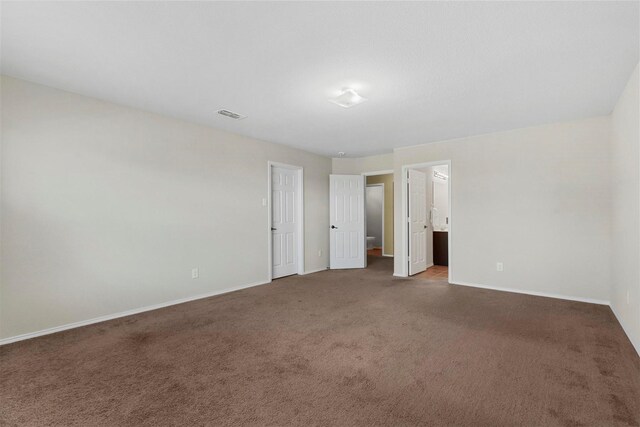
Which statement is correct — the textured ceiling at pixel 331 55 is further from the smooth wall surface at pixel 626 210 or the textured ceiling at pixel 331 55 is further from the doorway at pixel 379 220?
the doorway at pixel 379 220

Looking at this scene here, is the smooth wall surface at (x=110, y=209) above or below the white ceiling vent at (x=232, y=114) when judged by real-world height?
below

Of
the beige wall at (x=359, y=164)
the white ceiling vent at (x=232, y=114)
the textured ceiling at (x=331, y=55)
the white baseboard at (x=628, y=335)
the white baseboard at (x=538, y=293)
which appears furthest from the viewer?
the beige wall at (x=359, y=164)

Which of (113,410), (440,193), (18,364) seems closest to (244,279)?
(18,364)

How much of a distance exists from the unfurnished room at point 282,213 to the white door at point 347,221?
1.10 m

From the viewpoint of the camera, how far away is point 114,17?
1.97 m

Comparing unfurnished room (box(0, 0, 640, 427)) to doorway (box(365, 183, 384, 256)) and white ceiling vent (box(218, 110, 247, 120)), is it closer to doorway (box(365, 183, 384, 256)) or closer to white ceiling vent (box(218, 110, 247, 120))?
white ceiling vent (box(218, 110, 247, 120))

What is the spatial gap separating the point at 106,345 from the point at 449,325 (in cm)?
329

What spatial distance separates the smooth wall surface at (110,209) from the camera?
286 centimetres

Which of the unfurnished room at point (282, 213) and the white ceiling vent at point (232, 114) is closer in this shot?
the unfurnished room at point (282, 213)

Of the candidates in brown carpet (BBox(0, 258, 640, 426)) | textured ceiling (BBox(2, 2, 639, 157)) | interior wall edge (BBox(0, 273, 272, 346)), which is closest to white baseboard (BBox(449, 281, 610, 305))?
brown carpet (BBox(0, 258, 640, 426))

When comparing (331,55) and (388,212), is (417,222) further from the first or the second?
(331,55)

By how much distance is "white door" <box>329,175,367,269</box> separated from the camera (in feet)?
21.3

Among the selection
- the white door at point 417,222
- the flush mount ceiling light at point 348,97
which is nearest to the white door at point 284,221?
Answer: the white door at point 417,222

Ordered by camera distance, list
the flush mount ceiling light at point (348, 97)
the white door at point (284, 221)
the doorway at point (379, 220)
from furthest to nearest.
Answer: the doorway at point (379, 220) < the white door at point (284, 221) < the flush mount ceiling light at point (348, 97)
